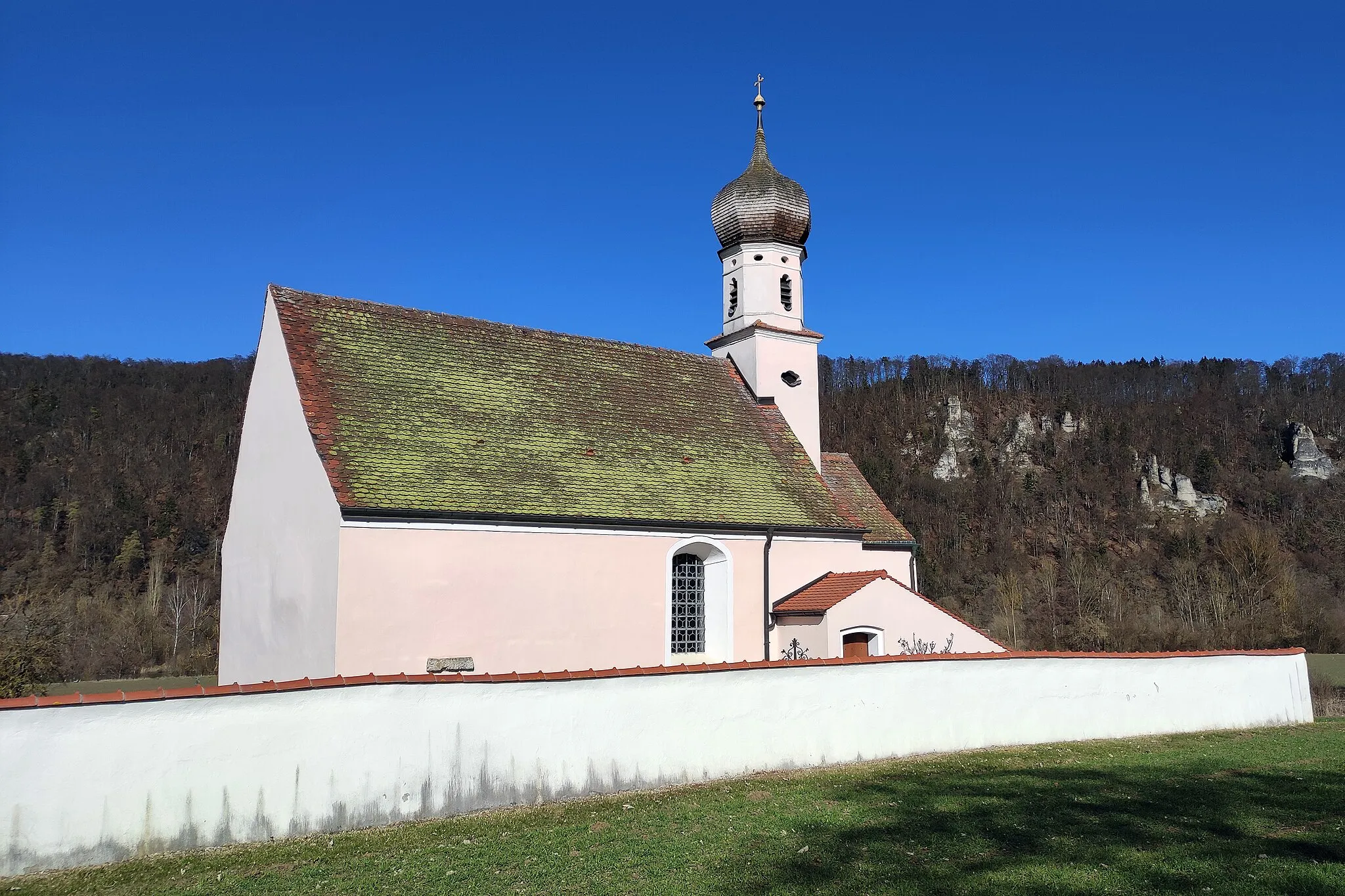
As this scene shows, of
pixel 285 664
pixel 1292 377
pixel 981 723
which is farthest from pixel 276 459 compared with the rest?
pixel 1292 377

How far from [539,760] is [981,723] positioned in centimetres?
734

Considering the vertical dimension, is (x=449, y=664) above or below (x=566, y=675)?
below

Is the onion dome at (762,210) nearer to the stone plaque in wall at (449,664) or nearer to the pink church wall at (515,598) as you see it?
the pink church wall at (515,598)

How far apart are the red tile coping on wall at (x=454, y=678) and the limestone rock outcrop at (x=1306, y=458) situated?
342 feet

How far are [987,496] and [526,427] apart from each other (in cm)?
9085

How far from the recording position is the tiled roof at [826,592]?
776 inches

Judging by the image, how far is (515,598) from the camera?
17.7 m

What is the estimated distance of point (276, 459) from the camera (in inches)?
723

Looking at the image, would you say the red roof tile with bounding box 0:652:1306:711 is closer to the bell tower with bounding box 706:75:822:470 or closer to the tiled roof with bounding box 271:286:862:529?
the tiled roof with bounding box 271:286:862:529

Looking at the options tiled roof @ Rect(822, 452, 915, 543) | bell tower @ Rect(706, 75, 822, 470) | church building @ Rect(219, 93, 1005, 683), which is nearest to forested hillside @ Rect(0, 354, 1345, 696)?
church building @ Rect(219, 93, 1005, 683)

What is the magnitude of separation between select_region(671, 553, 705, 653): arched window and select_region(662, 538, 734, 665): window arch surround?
0.01 metres

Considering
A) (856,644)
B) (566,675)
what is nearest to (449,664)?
(566,675)

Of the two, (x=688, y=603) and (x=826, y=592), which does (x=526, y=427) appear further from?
(x=826, y=592)

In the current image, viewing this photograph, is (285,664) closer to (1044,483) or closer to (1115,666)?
(1115,666)
